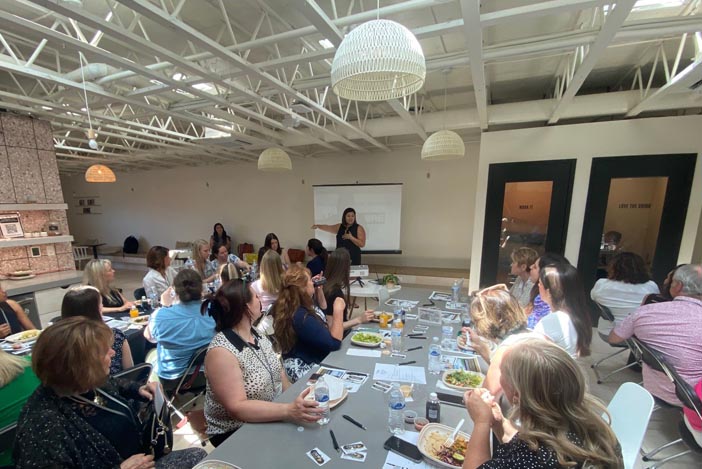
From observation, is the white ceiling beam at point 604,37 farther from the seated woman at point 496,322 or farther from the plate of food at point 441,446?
the plate of food at point 441,446

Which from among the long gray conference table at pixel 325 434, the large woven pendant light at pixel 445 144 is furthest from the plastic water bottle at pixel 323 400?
the large woven pendant light at pixel 445 144

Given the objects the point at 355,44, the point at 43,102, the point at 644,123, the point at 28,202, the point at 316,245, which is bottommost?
the point at 316,245

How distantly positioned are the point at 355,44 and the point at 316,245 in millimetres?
3113

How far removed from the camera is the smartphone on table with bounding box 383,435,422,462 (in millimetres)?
1156

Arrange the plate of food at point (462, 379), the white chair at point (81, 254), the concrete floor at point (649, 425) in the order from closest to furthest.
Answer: the plate of food at point (462, 379), the concrete floor at point (649, 425), the white chair at point (81, 254)

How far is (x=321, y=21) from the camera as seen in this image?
2.05 metres

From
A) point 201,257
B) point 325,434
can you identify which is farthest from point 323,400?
point 201,257

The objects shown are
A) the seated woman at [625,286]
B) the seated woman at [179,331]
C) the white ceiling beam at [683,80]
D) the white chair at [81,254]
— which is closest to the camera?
the seated woman at [179,331]

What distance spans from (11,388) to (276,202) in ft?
23.8

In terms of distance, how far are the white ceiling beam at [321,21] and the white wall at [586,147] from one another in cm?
339

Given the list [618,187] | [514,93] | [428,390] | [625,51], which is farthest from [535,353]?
[514,93]

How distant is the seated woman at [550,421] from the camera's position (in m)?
0.86

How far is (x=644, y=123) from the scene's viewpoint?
13.1 feet

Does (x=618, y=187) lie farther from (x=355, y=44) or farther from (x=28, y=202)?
(x=28, y=202)
